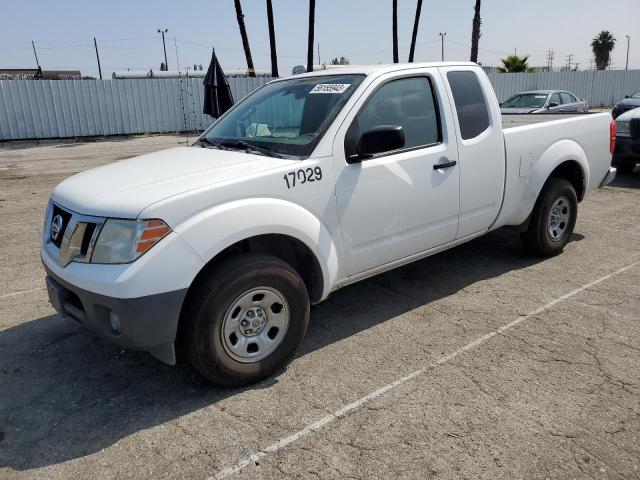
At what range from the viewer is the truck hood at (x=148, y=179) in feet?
9.50

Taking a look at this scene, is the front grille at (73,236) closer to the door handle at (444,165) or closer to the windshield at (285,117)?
the windshield at (285,117)

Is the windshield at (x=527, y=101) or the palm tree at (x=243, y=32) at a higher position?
the palm tree at (x=243, y=32)

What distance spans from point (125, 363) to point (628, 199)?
310 inches

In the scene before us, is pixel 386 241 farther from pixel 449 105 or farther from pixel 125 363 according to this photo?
pixel 125 363

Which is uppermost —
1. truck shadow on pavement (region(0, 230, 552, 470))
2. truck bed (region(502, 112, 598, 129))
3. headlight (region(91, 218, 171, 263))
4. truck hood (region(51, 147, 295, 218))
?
truck bed (region(502, 112, 598, 129))

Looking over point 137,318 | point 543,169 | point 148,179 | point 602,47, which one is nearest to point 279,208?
point 148,179

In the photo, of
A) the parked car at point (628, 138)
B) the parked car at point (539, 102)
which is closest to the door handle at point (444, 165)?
the parked car at point (628, 138)

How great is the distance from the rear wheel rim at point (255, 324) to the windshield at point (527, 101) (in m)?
14.4

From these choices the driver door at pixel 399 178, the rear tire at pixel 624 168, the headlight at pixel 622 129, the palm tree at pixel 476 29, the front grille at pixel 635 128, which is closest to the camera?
the driver door at pixel 399 178

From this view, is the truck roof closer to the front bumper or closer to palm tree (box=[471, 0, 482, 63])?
the front bumper

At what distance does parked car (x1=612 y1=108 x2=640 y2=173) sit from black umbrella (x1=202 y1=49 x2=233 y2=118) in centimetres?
770

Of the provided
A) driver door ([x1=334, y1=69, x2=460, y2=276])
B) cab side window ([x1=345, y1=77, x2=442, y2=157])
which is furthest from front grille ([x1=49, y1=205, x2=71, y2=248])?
cab side window ([x1=345, y1=77, x2=442, y2=157])

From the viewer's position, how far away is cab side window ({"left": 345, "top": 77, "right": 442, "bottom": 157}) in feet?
12.0

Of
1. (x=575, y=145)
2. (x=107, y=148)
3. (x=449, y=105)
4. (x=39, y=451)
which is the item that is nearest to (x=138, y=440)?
(x=39, y=451)
